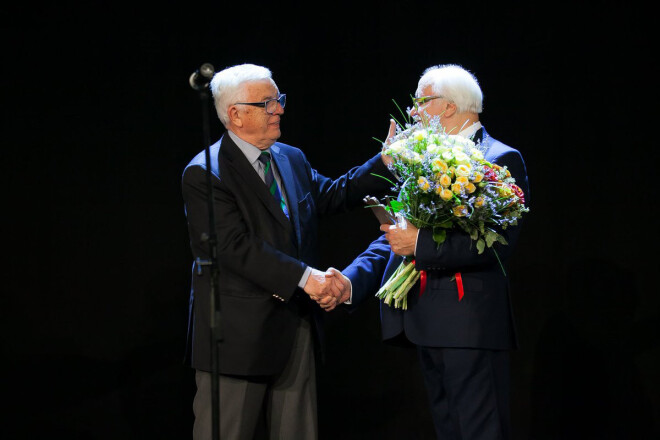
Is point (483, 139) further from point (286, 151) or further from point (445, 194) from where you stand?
point (286, 151)

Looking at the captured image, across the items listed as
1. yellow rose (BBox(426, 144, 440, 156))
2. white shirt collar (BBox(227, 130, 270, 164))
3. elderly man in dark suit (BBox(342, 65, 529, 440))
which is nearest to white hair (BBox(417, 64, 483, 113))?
elderly man in dark suit (BBox(342, 65, 529, 440))

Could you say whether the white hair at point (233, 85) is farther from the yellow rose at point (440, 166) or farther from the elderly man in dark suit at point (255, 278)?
the yellow rose at point (440, 166)

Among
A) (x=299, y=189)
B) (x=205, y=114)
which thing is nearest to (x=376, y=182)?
(x=299, y=189)

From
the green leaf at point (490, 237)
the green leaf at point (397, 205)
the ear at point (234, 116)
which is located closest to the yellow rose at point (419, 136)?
the green leaf at point (397, 205)

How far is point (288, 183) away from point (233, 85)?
44 centimetres

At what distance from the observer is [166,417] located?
162 inches

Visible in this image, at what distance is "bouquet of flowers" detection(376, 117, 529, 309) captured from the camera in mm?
2604

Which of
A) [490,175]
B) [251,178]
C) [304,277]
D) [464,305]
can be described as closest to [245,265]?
[304,277]

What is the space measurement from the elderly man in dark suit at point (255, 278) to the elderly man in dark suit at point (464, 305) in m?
0.38

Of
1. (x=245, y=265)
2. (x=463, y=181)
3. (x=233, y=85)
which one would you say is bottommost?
(x=245, y=265)

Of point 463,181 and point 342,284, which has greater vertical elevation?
point 463,181

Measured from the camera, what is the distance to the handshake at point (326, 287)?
2.95 meters

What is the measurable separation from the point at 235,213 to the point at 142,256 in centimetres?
122

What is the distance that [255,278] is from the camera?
2914 millimetres
